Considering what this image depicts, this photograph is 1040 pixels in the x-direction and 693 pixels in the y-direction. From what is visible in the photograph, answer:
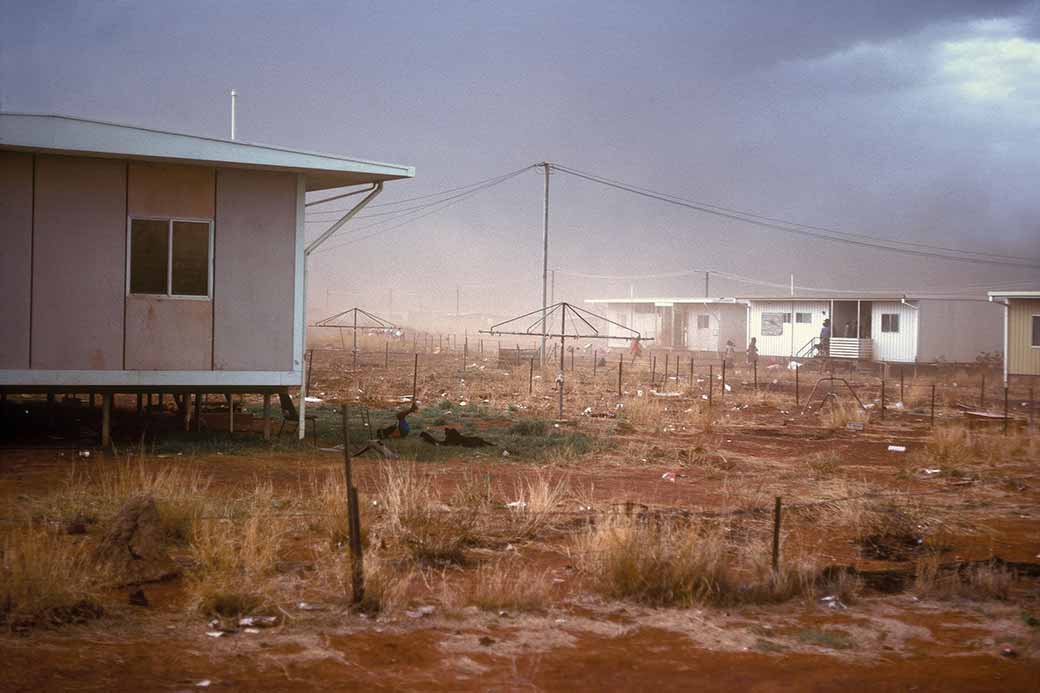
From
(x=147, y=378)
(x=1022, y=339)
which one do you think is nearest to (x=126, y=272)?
(x=147, y=378)

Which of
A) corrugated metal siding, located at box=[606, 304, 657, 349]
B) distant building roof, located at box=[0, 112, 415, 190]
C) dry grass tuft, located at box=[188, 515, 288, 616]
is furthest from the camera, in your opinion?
corrugated metal siding, located at box=[606, 304, 657, 349]

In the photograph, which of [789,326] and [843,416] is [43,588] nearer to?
[843,416]

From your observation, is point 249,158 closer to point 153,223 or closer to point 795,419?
point 153,223

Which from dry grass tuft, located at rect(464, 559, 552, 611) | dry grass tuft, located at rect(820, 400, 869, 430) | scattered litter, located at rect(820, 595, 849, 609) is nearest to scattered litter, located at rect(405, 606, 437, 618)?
dry grass tuft, located at rect(464, 559, 552, 611)

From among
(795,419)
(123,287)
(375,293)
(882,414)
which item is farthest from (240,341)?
(375,293)

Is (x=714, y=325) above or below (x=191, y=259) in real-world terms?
above

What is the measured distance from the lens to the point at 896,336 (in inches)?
1558

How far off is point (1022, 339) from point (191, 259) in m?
28.6

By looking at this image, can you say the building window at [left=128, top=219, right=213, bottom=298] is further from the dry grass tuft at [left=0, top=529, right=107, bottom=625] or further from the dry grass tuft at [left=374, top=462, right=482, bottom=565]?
the dry grass tuft at [left=0, top=529, right=107, bottom=625]

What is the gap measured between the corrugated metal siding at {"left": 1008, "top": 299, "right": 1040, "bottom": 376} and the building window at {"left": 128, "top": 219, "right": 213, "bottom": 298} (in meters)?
28.2

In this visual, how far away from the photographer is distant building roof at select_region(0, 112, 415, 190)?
1219 centimetres

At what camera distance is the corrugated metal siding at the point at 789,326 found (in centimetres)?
4222

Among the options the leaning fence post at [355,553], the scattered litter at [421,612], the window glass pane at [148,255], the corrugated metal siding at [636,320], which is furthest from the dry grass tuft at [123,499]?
the corrugated metal siding at [636,320]

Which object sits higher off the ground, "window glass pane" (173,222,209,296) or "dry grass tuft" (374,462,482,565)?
"window glass pane" (173,222,209,296)
